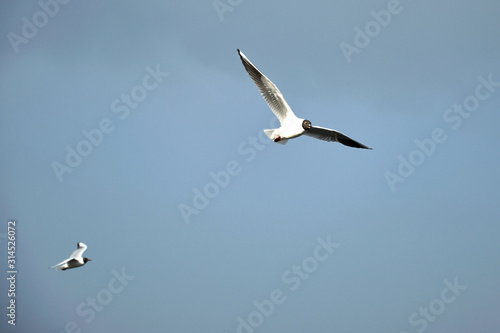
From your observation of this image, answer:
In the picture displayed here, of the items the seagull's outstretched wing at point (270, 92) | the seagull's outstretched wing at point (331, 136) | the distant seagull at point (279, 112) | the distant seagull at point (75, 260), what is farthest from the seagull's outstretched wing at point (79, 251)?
the seagull's outstretched wing at point (331, 136)

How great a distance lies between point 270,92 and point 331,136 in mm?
2879

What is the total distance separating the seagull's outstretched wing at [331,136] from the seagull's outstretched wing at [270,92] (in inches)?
43.0

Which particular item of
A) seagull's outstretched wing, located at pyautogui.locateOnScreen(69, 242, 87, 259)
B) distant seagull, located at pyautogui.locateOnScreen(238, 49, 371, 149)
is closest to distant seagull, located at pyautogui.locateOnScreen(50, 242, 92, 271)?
seagull's outstretched wing, located at pyautogui.locateOnScreen(69, 242, 87, 259)

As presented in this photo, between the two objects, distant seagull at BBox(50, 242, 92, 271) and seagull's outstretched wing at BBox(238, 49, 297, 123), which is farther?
distant seagull at BBox(50, 242, 92, 271)

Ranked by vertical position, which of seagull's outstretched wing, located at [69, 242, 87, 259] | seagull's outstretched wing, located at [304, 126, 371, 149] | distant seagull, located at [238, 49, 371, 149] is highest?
seagull's outstretched wing, located at [69, 242, 87, 259]

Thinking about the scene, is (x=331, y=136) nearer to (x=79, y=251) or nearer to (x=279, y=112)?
(x=279, y=112)

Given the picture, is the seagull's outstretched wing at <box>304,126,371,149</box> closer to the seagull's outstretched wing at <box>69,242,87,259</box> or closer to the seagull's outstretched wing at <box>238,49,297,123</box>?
the seagull's outstretched wing at <box>238,49,297,123</box>

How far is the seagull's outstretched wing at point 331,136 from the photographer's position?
70.5ft

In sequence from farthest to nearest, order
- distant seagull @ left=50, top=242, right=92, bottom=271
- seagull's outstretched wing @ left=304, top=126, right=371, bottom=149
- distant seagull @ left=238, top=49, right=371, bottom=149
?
distant seagull @ left=50, top=242, right=92, bottom=271 → seagull's outstretched wing @ left=304, top=126, right=371, bottom=149 → distant seagull @ left=238, top=49, right=371, bottom=149

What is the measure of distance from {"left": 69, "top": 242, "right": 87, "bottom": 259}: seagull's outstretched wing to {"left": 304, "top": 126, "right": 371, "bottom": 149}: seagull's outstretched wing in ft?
40.8

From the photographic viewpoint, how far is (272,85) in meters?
20.5

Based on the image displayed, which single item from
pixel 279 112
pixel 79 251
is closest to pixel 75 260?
pixel 79 251

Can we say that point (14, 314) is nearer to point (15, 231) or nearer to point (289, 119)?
point (15, 231)

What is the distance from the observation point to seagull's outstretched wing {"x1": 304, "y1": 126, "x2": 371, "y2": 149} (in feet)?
70.5
